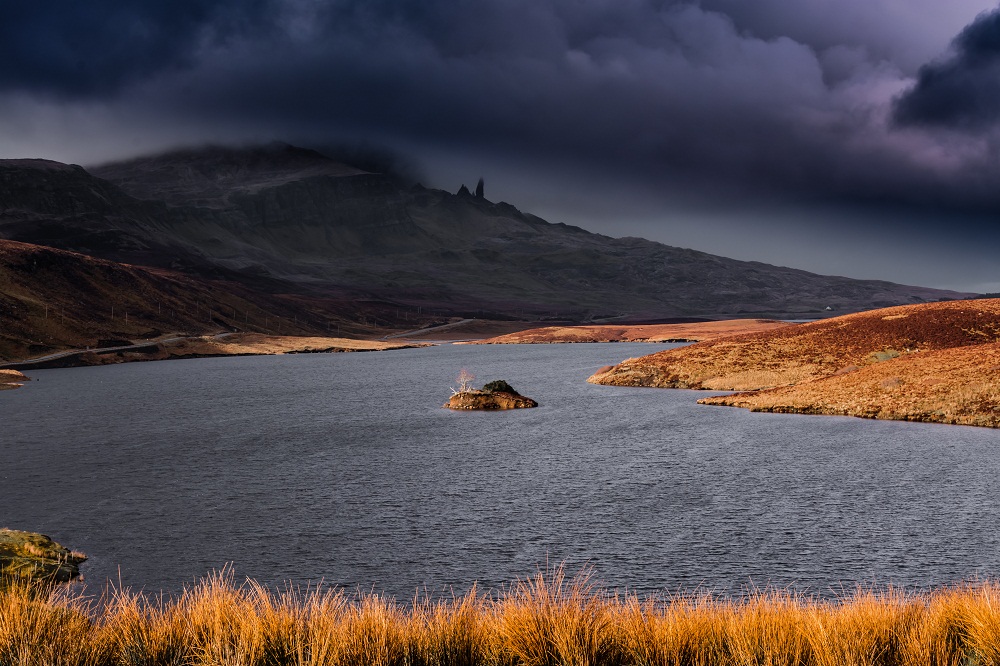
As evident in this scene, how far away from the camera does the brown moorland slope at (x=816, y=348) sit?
7425 cm

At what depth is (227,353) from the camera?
196375mm

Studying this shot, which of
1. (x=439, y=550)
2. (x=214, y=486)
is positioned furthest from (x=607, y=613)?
(x=214, y=486)

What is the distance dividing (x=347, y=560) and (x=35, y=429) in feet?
154

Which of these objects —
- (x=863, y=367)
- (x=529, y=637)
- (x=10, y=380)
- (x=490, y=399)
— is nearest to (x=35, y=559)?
(x=529, y=637)

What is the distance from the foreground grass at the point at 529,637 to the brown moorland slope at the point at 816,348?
59.8 m

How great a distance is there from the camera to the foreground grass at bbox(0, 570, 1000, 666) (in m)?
13.5

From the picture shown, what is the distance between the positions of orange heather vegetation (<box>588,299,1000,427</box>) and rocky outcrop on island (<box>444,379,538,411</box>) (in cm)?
1589

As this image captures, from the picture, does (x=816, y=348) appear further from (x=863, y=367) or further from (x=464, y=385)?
(x=464, y=385)

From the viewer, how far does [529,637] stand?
13.9 m

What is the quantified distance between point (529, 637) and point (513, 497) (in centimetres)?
2005

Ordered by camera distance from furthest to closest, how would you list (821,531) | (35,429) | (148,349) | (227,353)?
(227,353)
(148,349)
(35,429)
(821,531)

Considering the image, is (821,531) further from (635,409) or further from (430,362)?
(430,362)

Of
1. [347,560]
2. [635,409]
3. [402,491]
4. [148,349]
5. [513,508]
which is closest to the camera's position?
[347,560]

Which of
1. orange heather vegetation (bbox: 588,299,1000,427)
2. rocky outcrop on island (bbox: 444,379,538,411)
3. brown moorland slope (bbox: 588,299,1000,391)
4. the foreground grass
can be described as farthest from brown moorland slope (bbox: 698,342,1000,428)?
the foreground grass
